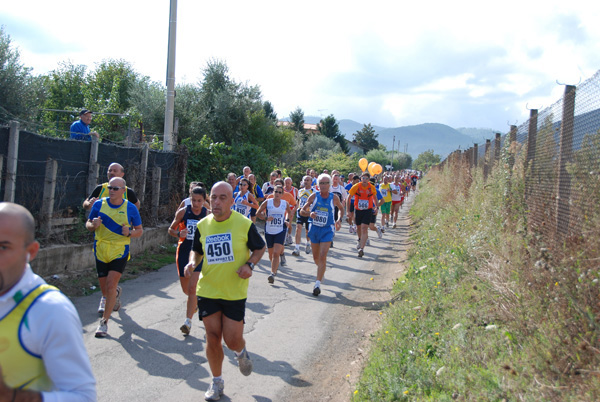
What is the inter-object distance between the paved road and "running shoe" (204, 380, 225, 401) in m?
0.09

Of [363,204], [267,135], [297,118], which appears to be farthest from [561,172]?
[297,118]

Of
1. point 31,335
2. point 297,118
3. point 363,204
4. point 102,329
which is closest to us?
point 31,335

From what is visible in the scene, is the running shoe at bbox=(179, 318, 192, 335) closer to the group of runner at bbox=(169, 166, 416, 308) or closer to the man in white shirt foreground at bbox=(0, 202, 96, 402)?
the group of runner at bbox=(169, 166, 416, 308)

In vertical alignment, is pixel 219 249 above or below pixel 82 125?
below

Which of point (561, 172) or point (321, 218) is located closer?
point (561, 172)

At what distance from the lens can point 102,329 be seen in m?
6.44

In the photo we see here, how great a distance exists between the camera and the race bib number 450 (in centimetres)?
500

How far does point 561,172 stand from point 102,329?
5637 millimetres

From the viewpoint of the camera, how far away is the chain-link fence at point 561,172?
4.33 metres

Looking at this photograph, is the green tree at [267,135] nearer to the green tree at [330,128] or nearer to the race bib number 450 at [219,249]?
the race bib number 450 at [219,249]

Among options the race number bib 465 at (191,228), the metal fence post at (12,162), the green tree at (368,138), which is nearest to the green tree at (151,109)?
the metal fence post at (12,162)

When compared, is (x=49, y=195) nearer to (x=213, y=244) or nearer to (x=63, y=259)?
(x=63, y=259)

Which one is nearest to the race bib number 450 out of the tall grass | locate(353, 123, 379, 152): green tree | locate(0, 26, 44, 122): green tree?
the tall grass

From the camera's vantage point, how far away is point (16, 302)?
6.36 ft
